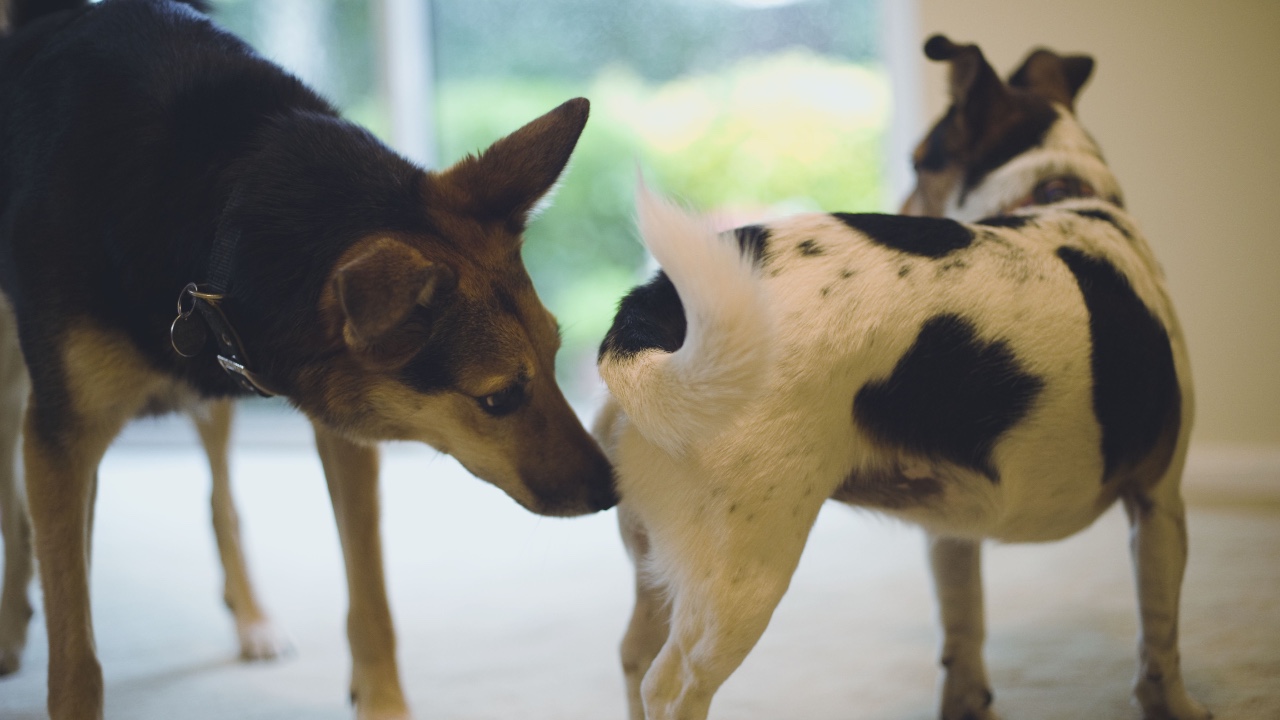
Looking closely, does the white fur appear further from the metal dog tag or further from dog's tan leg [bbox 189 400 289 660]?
dog's tan leg [bbox 189 400 289 660]

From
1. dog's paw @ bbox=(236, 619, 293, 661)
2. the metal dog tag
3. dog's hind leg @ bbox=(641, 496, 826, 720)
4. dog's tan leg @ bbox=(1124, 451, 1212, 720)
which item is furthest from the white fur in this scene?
dog's paw @ bbox=(236, 619, 293, 661)

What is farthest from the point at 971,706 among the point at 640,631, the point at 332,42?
the point at 332,42

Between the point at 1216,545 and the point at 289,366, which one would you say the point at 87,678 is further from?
the point at 1216,545

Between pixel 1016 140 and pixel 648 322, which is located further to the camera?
pixel 1016 140

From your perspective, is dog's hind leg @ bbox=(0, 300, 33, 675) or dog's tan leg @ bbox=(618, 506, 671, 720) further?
dog's hind leg @ bbox=(0, 300, 33, 675)

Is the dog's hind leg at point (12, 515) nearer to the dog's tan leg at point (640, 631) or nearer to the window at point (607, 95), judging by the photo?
the dog's tan leg at point (640, 631)

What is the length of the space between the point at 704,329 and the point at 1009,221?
0.68 metres

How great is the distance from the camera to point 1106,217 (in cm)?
163

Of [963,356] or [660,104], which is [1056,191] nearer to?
[963,356]

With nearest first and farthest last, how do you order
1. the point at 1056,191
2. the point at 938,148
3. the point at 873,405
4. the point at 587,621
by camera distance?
the point at 873,405
the point at 1056,191
the point at 938,148
the point at 587,621

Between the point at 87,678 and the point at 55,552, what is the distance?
20 cm

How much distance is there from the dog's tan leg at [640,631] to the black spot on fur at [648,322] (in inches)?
11.9

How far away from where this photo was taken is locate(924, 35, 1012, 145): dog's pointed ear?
1827 millimetres

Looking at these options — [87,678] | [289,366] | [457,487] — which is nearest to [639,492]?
[289,366]
